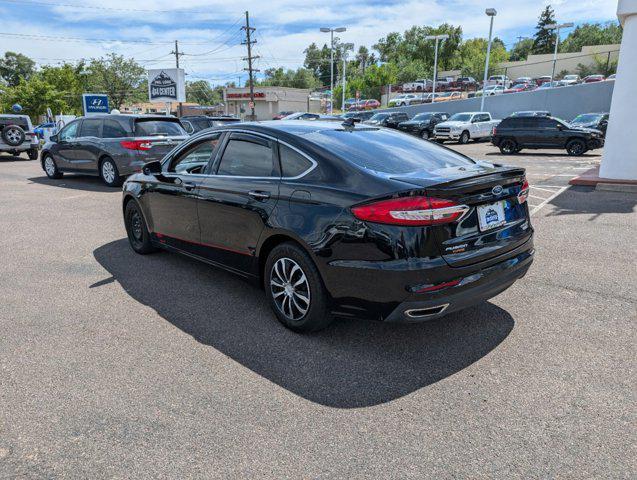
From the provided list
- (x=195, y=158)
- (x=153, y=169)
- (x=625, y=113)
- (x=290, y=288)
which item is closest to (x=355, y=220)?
(x=290, y=288)

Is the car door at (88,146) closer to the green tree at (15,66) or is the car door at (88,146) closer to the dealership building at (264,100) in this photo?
the dealership building at (264,100)

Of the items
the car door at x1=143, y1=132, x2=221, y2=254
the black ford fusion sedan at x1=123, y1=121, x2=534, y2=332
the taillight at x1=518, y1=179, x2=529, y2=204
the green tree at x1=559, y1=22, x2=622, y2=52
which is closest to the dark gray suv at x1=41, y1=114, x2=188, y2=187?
the car door at x1=143, y1=132, x2=221, y2=254

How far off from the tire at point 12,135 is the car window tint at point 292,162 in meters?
18.5

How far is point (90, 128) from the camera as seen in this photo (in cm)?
1225

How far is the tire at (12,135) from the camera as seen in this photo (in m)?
18.2

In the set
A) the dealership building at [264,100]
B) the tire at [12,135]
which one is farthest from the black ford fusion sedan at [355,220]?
the dealership building at [264,100]

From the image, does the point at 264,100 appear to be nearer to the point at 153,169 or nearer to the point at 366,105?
the point at 366,105

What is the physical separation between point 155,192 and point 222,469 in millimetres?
3743

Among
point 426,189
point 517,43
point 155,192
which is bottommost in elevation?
point 155,192

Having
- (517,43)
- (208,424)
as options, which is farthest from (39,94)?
(517,43)

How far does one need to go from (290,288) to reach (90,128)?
10615mm

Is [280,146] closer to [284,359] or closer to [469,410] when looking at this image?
[284,359]

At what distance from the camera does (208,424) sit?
2783mm

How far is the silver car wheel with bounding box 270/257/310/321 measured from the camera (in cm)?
370
